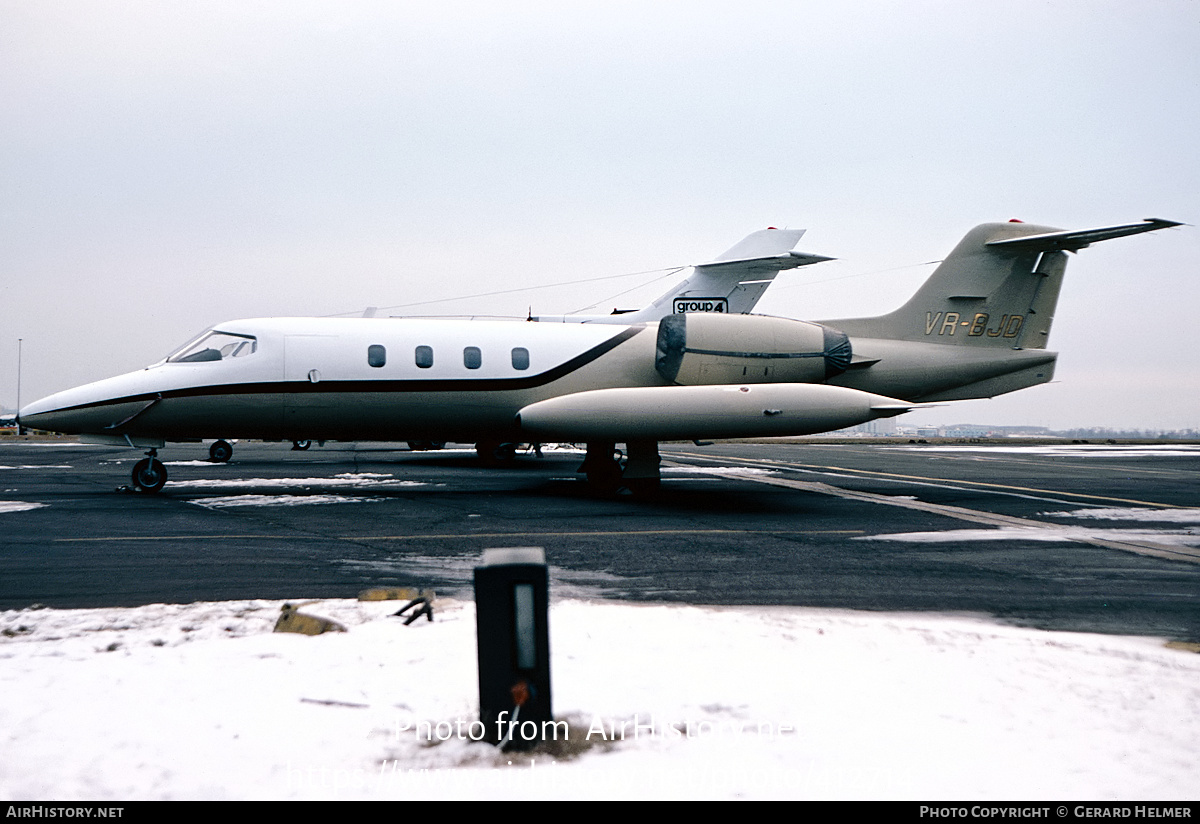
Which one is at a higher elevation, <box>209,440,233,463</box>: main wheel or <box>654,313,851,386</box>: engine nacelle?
<box>654,313,851,386</box>: engine nacelle

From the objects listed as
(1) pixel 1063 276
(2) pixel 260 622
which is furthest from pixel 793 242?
(2) pixel 260 622

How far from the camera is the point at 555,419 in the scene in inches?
565

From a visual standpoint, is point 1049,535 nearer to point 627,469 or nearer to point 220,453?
point 627,469

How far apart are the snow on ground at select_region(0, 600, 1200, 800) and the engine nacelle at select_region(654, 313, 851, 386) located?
9933mm

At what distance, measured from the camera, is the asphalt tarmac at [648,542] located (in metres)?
7.05

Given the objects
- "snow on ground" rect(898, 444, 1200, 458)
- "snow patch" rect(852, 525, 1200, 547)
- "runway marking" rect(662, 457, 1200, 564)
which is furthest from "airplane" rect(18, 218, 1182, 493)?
"snow on ground" rect(898, 444, 1200, 458)

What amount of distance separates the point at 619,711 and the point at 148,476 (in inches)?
553

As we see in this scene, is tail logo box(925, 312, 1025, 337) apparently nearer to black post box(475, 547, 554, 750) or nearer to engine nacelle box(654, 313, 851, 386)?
engine nacelle box(654, 313, 851, 386)

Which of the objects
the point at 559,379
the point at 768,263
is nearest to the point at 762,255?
the point at 768,263

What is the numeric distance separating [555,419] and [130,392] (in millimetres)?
7326

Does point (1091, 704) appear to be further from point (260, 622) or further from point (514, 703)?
point (260, 622)

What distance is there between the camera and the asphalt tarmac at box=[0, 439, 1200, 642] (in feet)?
23.1

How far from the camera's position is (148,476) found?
15297 mm

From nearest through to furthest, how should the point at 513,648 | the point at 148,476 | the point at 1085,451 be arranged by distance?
1. the point at 513,648
2. the point at 148,476
3. the point at 1085,451
